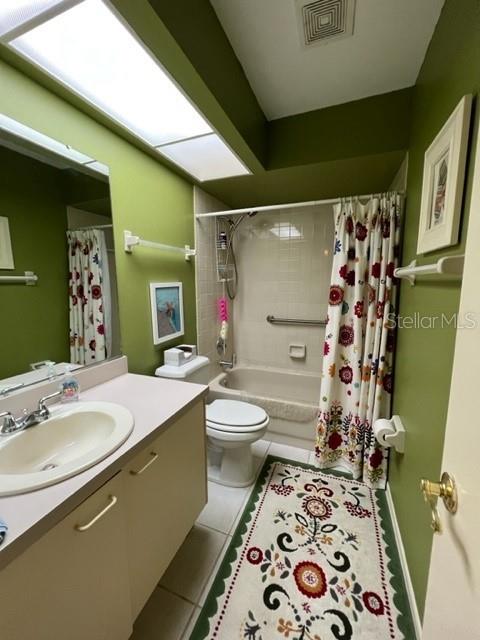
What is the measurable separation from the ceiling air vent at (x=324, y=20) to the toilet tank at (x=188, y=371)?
71.2 inches

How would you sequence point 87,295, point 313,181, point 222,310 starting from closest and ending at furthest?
point 87,295
point 313,181
point 222,310

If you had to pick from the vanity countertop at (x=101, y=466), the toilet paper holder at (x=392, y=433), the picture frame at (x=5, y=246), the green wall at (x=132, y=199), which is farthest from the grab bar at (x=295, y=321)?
the picture frame at (x=5, y=246)

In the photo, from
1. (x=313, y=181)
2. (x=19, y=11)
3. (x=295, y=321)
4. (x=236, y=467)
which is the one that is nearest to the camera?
(x=19, y=11)

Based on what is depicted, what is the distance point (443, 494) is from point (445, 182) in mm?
952

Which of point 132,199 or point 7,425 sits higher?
point 132,199

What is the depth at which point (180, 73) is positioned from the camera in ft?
3.08

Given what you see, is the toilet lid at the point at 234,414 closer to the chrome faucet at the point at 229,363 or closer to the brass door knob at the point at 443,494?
the chrome faucet at the point at 229,363

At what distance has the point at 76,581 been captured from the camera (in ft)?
2.16

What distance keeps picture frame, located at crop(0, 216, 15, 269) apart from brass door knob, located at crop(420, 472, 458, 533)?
1.45 m

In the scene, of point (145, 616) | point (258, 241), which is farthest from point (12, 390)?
point (258, 241)

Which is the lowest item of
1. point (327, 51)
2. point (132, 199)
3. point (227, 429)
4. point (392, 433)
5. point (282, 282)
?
point (227, 429)

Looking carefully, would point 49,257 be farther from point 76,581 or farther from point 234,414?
point 234,414

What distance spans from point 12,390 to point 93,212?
34.4 inches

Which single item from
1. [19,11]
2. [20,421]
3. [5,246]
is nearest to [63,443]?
[20,421]
